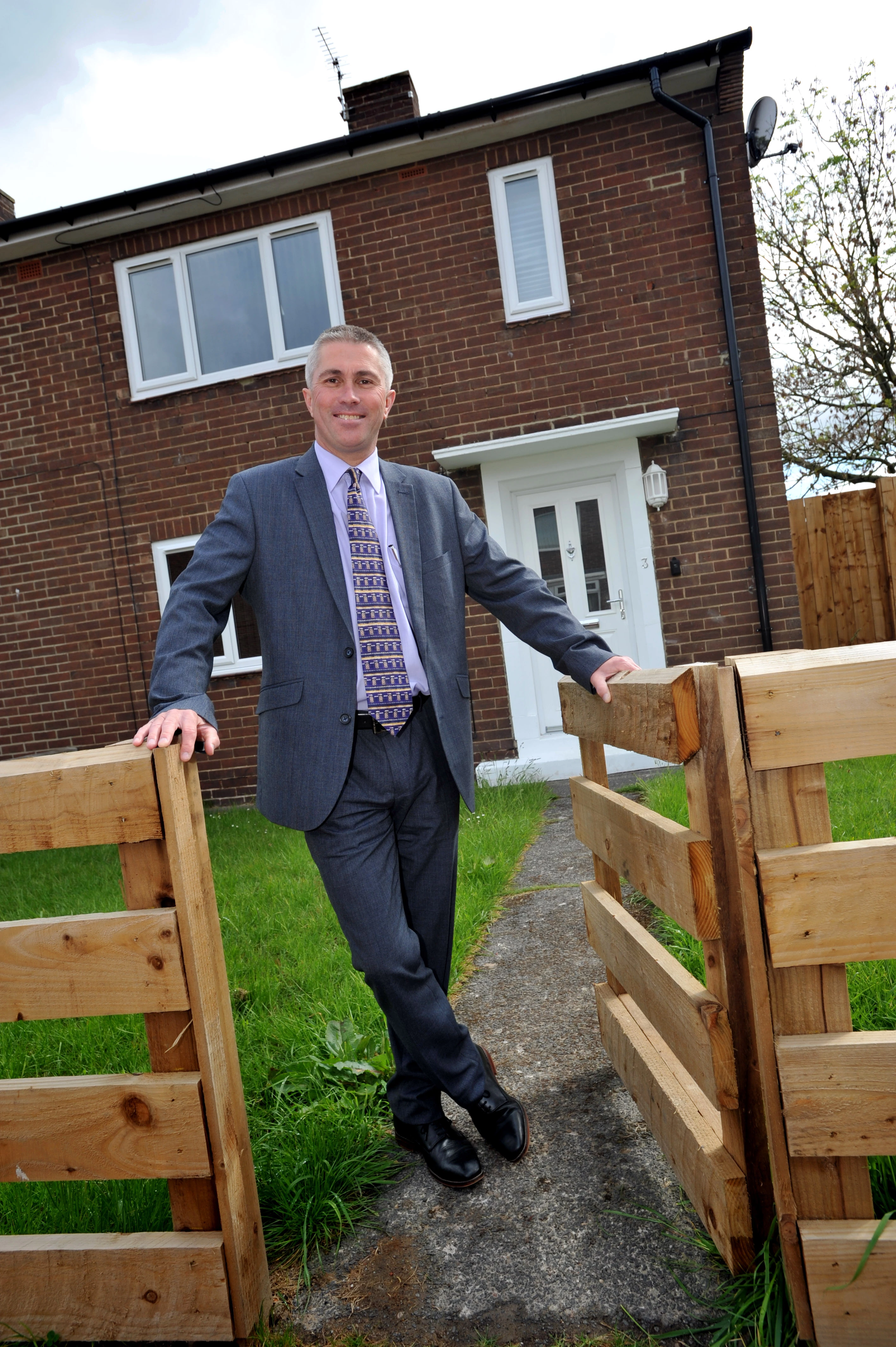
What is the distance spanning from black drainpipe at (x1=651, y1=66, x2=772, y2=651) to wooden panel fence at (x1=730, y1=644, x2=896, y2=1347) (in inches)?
263

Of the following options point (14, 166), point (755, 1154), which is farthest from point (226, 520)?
point (14, 166)

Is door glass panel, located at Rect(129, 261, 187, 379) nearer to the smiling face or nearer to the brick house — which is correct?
the brick house

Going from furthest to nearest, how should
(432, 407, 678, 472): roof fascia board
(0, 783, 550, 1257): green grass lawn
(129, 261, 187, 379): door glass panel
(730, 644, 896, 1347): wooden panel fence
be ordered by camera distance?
(129, 261, 187, 379): door glass panel → (432, 407, 678, 472): roof fascia board → (0, 783, 550, 1257): green grass lawn → (730, 644, 896, 1347): wooden panel fence

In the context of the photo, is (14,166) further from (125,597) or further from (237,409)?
(125,597)

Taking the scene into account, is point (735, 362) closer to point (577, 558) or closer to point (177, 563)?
point (577, 558)

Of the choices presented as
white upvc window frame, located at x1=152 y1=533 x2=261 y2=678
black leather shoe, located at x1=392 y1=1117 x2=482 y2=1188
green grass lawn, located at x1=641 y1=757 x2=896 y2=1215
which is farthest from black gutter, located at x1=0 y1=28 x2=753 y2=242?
black leather shoe, located at x1=392 y1=1117 x2=482 y2=1188

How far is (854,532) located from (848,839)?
755 cm

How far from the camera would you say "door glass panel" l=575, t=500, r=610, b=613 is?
8.58 m

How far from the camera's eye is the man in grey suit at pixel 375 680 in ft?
7.15

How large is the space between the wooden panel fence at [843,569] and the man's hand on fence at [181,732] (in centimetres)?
970

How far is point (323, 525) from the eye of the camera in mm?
2314

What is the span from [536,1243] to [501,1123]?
35cm

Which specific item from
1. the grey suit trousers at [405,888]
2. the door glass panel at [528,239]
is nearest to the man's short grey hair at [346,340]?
the grey suit trousers at [405,888]

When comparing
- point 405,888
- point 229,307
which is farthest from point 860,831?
point 229,307
